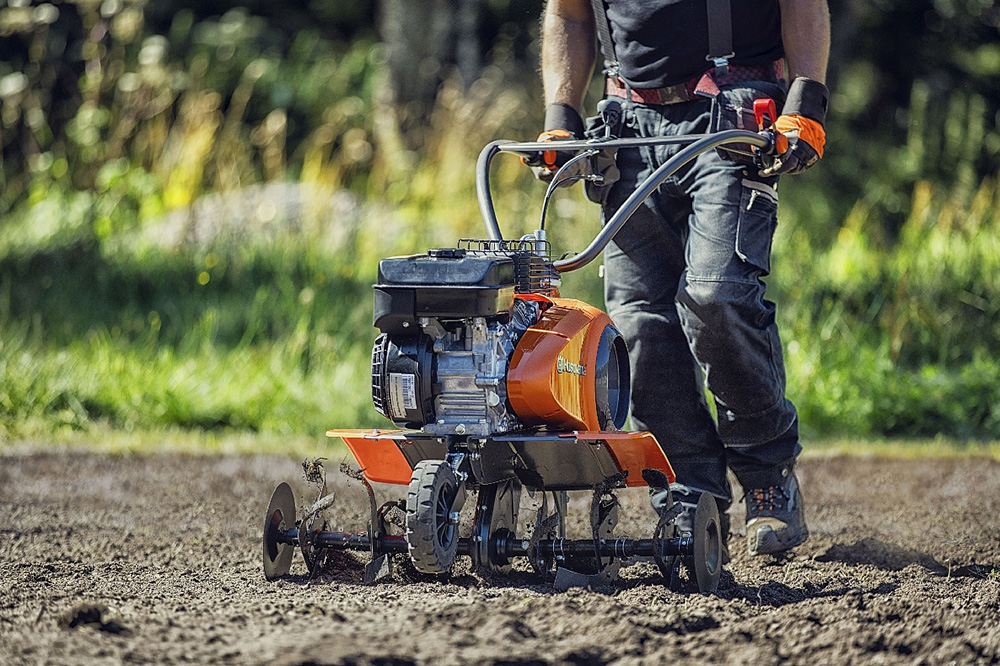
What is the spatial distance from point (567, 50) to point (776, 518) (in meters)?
1.61

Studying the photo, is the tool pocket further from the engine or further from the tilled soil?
the tilled soil

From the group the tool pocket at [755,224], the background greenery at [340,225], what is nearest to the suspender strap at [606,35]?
the tool pocket at [755,224]

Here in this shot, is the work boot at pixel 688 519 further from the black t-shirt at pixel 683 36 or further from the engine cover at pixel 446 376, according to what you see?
the black t-shirt at pixel 683 36

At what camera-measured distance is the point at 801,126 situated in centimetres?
353

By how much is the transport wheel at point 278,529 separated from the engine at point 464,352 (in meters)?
0.38

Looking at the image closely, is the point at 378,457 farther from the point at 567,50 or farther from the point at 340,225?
the point at 340,225

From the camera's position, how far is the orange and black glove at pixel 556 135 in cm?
388

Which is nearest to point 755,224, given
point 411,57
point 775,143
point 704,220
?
point 704,220

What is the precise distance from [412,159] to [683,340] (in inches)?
268

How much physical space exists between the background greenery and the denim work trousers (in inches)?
99.4

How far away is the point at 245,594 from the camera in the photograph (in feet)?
10.3

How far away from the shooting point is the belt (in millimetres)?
3754

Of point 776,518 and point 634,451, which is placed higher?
point 634,451

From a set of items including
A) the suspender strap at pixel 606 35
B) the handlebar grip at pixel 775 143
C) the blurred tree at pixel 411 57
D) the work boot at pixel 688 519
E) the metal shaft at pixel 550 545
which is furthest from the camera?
the blurred tree at pixel 411 57
